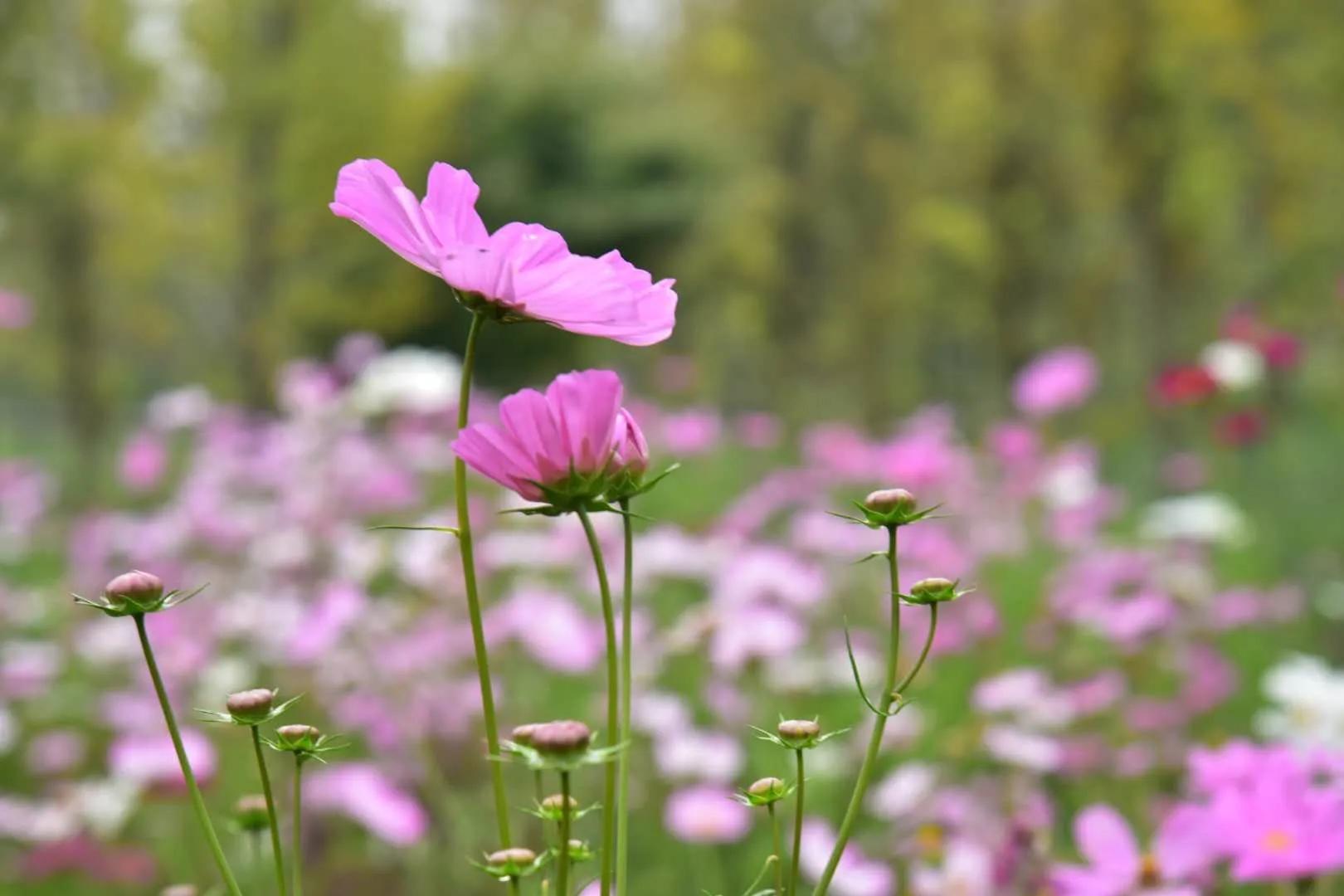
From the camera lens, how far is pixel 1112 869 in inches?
30.3

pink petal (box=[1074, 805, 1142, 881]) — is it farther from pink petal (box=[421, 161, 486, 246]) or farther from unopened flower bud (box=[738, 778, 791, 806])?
pink petal (box=[421, 161, 486, 246])

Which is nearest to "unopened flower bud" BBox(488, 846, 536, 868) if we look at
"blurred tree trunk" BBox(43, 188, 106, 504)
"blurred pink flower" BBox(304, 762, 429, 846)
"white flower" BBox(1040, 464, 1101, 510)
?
"blurred pink flower" BBox(304, 762, 429, 846)

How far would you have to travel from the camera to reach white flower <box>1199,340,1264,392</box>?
2.79m

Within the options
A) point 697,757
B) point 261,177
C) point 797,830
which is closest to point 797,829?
point 797,830

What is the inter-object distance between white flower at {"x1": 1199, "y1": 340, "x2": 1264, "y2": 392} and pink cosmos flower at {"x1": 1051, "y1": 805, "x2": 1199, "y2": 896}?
2.21 metres

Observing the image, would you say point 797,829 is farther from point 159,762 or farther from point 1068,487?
point 1068,487

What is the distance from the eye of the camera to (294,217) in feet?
24.1

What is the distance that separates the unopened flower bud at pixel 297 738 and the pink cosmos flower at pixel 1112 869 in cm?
46

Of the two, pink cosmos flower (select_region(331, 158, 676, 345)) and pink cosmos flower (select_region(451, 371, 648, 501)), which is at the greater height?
pink cosmos flower (select_region(331, 158, 676, 345))

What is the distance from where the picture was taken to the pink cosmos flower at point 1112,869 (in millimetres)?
722

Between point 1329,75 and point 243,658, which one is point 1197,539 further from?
point 1329,75

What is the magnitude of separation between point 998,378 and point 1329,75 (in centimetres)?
228

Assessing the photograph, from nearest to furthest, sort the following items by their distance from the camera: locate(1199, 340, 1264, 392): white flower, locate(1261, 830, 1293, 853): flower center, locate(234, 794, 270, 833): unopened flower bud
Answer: locate(234, 794, 270, 833): unopened flower bud < locate(1261, 830, 1293, 853): flower center < locate(1199, 340, 1264, 392): white flower

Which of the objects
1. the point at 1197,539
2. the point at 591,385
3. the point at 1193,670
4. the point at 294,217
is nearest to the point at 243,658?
the point at 1193,670
